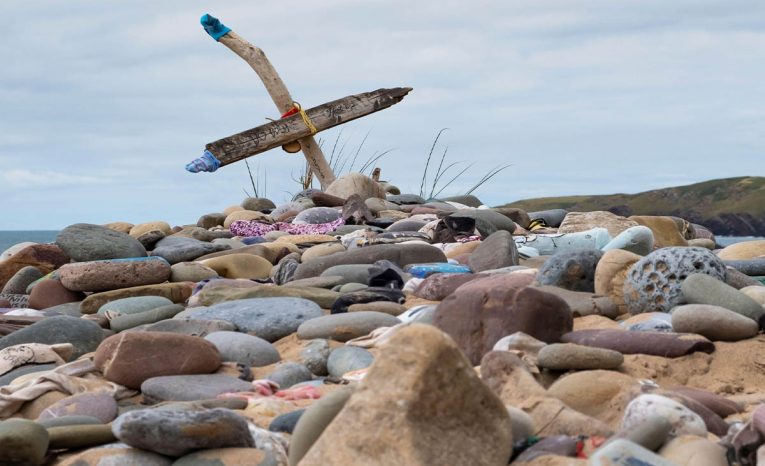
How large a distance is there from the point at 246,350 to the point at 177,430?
7.83ft

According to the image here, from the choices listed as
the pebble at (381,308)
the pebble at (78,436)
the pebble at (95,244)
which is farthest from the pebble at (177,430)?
the pebble at (95,244)

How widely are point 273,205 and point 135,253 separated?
612cm

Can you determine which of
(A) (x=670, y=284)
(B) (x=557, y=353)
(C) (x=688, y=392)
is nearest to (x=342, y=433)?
(B) (x=557, y=353)

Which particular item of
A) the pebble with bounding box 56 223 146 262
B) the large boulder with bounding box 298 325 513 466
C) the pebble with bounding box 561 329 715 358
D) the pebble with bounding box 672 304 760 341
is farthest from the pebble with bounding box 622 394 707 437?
the pebble with bounding box 56 223 146 262

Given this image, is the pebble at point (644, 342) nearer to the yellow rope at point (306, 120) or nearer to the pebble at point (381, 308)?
the pebble at point (381, 308)

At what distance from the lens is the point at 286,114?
53.1 feet

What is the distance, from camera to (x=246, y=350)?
6809 millimetres

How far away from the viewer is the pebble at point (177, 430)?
4426 mm

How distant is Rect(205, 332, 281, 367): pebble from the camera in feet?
22.2

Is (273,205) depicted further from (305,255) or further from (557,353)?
(557,353)

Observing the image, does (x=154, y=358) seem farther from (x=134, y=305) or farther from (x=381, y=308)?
(x=134, y=305)

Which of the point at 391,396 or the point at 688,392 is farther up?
the point at 391,396

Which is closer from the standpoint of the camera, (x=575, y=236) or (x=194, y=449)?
(x=194, y=449)

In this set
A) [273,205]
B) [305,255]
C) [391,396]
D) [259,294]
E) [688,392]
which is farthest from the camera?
Result: [273,205]
